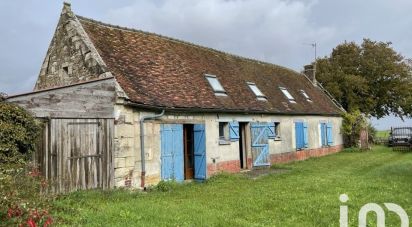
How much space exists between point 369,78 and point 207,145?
79.8 ft

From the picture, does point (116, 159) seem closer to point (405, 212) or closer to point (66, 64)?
point (66, 64)

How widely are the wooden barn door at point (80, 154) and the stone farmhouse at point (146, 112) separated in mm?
25

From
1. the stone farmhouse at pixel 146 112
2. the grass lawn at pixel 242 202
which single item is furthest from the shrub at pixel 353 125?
the grass lawn at pixel 242 202

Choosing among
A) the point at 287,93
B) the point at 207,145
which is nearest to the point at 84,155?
the point at 207,145

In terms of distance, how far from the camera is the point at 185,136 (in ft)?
45.9

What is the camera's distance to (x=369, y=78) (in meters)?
33.6

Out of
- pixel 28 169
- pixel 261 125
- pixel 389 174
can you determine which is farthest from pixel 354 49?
pixel 28 169

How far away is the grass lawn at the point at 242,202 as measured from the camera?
288 inches

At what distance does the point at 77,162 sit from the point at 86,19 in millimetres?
6132

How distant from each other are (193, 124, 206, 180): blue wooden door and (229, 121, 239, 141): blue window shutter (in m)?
1.94

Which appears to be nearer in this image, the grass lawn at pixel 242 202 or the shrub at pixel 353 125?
the grass lawn at pixel 242 202

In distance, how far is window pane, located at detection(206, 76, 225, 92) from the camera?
16.2 metres

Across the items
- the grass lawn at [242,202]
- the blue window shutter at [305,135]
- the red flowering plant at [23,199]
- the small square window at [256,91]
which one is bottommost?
the grass lawn at [242,202]

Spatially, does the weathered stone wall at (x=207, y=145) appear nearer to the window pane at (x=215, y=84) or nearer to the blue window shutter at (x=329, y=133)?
the window pane at (x=215, y=84)
